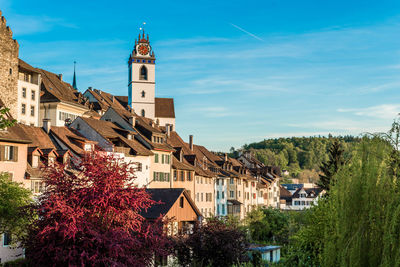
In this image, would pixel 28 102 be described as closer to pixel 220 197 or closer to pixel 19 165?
pixel 19 165

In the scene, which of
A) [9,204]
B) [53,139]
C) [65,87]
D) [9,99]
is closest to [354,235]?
[9,204]

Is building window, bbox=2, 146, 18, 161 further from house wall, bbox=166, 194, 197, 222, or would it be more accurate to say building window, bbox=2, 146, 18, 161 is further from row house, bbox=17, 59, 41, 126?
row house, bbox=17, 59, 41, 126

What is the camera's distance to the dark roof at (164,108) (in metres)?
108

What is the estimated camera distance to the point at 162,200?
135 feet

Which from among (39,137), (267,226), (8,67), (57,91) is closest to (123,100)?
(57,91)

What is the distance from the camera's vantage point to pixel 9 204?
28.7 metres

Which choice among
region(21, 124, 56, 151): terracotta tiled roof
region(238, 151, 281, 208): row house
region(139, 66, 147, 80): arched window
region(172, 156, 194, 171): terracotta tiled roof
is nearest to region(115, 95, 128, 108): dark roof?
region(139, 66, 147, 80): arched window

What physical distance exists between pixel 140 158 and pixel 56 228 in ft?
119

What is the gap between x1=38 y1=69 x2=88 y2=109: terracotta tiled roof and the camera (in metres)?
69.4

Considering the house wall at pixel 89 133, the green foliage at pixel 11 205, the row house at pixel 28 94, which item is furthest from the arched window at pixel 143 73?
the green foliage at pixel 11 205

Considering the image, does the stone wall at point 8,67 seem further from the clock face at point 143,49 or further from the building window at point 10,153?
the clock face at point 143,49

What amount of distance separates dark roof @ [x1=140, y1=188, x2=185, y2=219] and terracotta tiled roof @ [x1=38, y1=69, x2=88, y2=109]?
105 feet

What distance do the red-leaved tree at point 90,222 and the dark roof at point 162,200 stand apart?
1739 cm

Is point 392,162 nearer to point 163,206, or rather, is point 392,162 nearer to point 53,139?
point 163,206
